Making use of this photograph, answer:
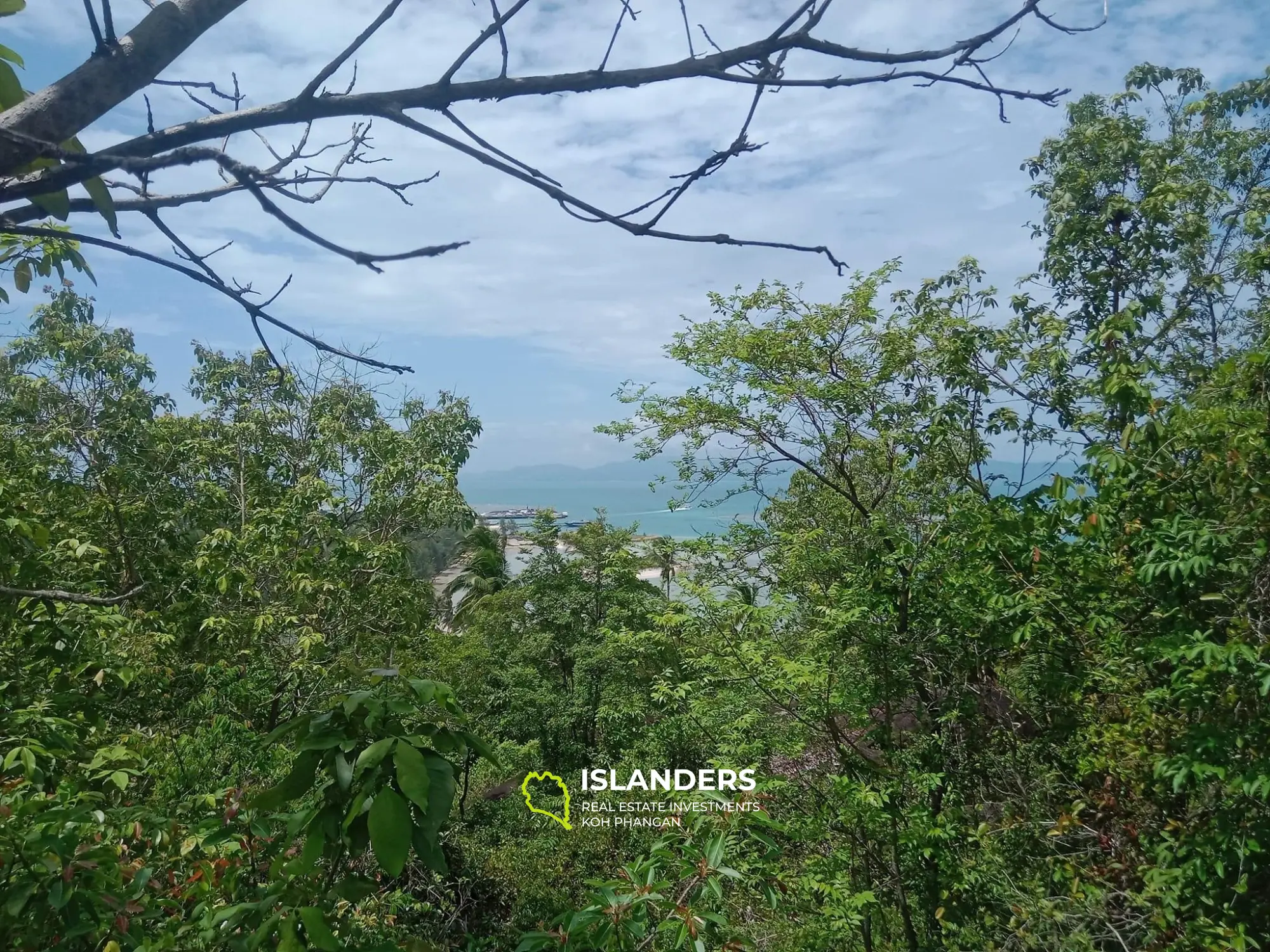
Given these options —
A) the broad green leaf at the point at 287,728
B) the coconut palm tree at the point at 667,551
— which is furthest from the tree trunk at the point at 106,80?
the coconut palm tree at the point at 667,551

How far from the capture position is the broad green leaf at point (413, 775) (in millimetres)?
782

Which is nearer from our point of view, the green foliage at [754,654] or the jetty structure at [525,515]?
the green foliage at [754,654]

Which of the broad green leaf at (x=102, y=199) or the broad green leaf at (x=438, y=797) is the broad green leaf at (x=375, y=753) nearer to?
the broad green leaf at (x=438, y=797)

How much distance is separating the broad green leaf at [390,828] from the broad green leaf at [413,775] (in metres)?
0.02

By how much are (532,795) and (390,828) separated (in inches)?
299

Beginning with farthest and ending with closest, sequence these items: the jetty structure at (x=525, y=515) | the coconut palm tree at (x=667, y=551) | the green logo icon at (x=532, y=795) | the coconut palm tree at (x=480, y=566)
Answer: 1. the coconut palm tree at (x=480, y=566)
2. the jetty structure at (x=525, y=515)
3. the green logo icon at (x=532, y=795)
4. the coconut palm tree at (x=667, y=551)

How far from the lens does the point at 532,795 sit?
306 inches

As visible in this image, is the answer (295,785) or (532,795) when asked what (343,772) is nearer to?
(295,785)

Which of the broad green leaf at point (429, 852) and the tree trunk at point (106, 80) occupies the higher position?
the tree trunk at point (106, 80)

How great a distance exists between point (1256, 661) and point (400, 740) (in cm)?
247

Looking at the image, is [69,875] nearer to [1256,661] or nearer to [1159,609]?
[1256,661]

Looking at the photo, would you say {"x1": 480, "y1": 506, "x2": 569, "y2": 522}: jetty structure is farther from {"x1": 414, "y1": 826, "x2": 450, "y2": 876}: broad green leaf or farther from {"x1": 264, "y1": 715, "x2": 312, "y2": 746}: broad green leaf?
{"x1": 414, "y1": 826, "x2": 450, "y2": 876}: broad green leaf

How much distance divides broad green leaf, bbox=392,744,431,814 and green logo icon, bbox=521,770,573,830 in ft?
22.2

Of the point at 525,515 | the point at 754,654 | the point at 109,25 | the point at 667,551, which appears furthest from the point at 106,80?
the point at 525,515
